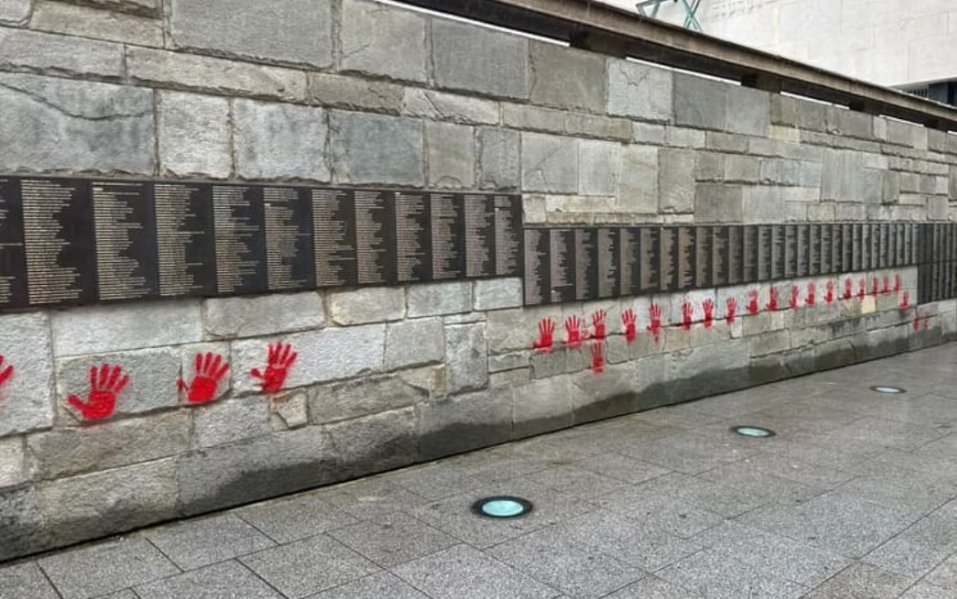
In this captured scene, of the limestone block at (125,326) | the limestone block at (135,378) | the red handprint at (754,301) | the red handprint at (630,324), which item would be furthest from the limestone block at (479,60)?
the red handprint at (754,301)

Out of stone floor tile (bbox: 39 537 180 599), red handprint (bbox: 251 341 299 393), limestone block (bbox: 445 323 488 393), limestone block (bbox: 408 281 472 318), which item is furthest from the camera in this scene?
limestone block (bbox: 445 323 488 393)

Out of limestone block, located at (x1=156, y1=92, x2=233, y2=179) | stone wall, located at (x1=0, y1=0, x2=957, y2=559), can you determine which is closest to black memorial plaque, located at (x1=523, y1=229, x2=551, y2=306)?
stone wall, located at (x1=0, y1=0, x2=957, y2=559)

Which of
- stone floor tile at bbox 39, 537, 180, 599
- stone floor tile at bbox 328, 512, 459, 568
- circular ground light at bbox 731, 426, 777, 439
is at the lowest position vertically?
circular ground light at bbox 731, 426, 777, 439

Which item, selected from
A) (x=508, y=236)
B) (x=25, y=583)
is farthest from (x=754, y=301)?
(x=25, y=583)

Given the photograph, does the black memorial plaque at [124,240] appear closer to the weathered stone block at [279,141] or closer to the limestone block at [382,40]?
the weathered stone block at [279,141]

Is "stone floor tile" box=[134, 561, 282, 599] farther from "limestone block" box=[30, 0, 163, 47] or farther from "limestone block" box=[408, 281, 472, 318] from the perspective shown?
"limestone block" box=[30, 0, 163, 47]

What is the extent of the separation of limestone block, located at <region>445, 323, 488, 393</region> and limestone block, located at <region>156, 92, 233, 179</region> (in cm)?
188

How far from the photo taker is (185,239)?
392 cm

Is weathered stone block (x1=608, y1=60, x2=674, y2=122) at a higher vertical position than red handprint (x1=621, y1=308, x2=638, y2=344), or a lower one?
higher

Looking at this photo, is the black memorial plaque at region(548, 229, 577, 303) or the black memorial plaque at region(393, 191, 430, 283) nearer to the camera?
the black memorial plaque at region(393, 191, 430, 283)

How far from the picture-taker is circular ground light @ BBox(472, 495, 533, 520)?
4.15m

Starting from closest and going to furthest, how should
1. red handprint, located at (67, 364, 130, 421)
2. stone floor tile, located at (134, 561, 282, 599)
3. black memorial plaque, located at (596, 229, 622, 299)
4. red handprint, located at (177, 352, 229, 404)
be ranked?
stone floor tile, located at (134, 561, 282, 599) < red handprint, located at (67, 364, 130, 421) < red handprint, located at (177, 352, 229, 404) < black memorial plaque, located at (596, 229, 622, 299)

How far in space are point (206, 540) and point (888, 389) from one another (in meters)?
6.77

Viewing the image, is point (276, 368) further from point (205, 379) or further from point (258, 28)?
point (258, 28)
